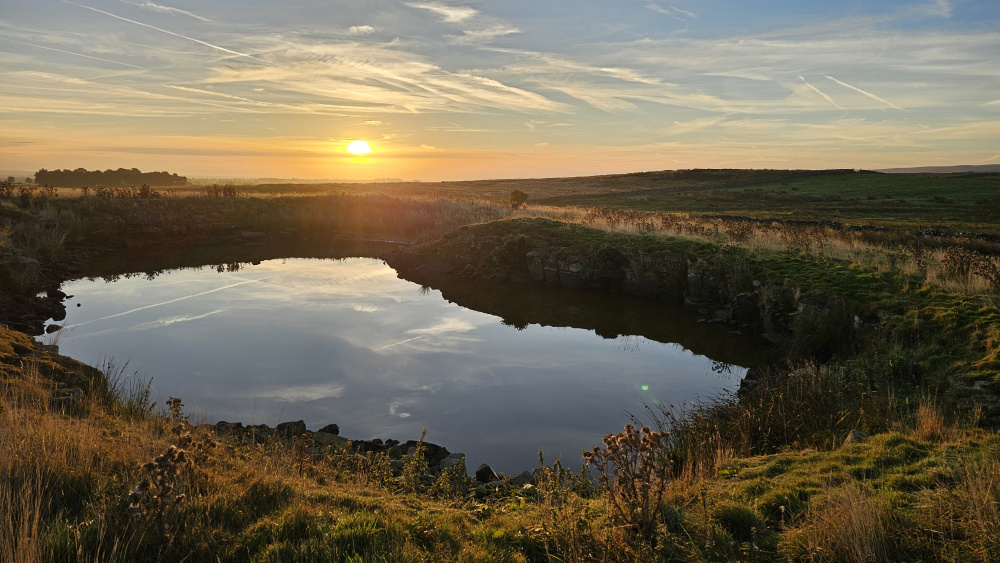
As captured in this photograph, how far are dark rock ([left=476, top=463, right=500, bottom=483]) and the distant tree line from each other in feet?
283

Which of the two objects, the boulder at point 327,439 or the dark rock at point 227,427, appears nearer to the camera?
the dark rock at point 227,427

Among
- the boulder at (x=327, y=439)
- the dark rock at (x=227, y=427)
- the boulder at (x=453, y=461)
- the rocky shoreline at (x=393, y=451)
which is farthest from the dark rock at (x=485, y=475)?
the dark rock at (x=227, y=427)

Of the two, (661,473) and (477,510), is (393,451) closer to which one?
(477,510)

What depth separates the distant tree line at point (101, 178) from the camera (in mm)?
78500

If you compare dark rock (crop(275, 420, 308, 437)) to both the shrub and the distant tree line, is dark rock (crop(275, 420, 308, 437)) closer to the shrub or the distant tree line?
the shrub

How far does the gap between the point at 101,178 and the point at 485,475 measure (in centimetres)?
10302

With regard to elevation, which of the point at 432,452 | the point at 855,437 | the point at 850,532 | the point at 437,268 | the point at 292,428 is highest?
the point at 437,268

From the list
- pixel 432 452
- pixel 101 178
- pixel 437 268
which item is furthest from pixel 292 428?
pixel 101 178

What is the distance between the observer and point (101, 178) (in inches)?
3366

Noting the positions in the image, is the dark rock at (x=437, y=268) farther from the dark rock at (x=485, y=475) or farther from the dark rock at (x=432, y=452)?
the dark rock at (x=485, y=475)

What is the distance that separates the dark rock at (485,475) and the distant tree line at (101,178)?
86.2m

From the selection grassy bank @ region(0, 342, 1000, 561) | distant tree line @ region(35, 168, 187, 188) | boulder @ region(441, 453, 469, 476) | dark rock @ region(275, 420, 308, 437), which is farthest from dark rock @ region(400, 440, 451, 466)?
distant tree line @ region(35, 168, 187, 188)

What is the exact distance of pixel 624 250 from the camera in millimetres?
24578

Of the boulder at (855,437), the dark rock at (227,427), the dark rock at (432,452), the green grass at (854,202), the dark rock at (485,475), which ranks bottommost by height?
the dark rock at (432,452)
